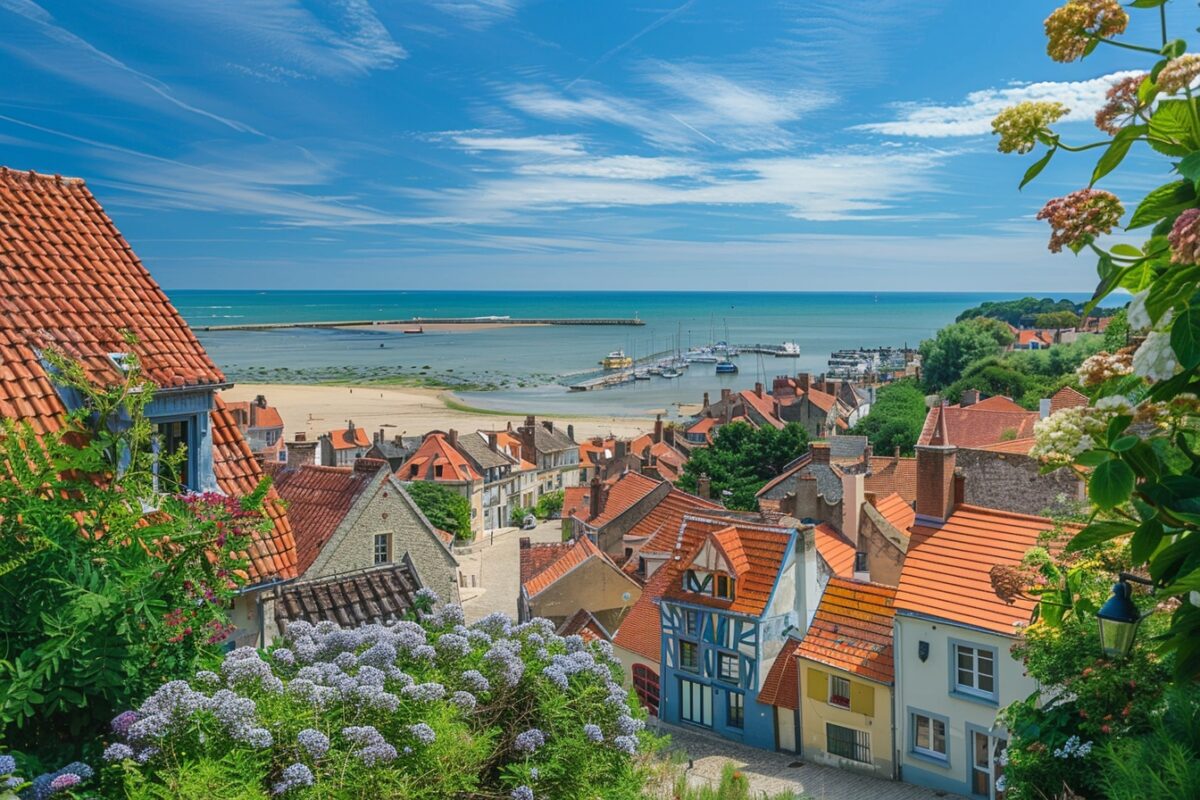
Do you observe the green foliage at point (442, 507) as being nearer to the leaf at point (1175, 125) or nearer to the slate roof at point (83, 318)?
the slate roof at point (83, 318)

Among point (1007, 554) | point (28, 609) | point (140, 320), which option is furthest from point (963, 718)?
point (28, 609)

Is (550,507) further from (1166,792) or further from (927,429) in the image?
(1166,792)

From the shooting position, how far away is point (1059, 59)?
16.3 feet

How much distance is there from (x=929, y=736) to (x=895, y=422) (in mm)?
56590

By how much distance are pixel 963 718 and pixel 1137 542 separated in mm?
21481

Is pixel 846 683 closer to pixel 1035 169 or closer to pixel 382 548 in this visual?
pixel 382 548

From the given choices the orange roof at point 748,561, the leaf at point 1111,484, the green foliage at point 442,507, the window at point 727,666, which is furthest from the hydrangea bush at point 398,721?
the green foliage at point 442,507

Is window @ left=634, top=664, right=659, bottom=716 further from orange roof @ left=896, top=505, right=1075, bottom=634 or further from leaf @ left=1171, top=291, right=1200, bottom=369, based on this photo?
leaf @ left=1171, top=291, right=1200, bottom=369

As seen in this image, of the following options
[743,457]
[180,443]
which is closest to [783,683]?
[180,443]

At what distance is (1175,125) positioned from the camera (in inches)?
172

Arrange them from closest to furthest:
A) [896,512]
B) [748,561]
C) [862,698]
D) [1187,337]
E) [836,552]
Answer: [1187,337], [862,698], [748,561], [836,552], [896,512]

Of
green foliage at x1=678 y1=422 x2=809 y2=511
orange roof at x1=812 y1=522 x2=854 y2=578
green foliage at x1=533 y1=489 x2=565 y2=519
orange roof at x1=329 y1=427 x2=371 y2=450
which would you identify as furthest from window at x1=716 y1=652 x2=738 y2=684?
orange roof at x1=329 y1=427 x2=371 y2=450

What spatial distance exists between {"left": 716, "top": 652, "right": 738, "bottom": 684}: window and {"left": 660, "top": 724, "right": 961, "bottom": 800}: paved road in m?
1.92

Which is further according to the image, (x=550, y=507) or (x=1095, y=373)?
(x=550, y=507)
